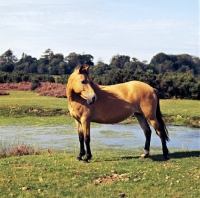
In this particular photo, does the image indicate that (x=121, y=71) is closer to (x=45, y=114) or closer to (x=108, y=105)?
(x=45, y=114)

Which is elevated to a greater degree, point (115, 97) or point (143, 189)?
point (115, 97)

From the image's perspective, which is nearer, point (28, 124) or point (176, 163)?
point (176, 163)

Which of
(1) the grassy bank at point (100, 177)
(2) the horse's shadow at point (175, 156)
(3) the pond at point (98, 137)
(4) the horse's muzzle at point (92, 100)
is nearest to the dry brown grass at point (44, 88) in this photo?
(3) the pond at point (98, 137)

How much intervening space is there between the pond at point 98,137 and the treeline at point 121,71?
3271 mm

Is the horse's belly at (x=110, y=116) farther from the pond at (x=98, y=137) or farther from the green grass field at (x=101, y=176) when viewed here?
the pond at (x=98, y=137)

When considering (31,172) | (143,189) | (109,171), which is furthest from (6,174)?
(143,189)

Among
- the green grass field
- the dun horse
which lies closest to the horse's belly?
the dun horse

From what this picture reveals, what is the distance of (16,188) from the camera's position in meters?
6.59

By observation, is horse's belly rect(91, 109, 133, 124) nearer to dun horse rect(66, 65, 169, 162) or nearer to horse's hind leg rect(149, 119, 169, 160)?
dun horse rect(66, 65, 169, 162)

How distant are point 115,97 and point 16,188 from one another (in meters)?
3.62

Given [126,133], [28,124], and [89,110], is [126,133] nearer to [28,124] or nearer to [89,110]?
[28,124]

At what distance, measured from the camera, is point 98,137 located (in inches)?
625

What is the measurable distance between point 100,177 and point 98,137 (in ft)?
28.1

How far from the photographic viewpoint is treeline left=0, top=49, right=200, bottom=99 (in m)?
36.8
